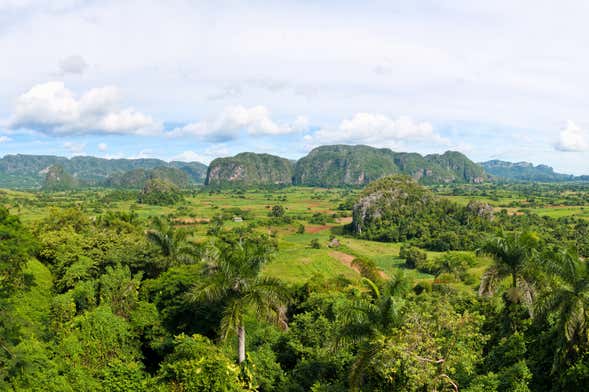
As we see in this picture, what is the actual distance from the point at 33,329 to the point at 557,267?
19.1 m

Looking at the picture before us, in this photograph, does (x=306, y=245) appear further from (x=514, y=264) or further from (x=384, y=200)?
(x=514, y=264)

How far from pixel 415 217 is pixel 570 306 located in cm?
8040

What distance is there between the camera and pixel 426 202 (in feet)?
316

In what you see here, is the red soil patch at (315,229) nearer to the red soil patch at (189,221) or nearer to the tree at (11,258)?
the red soil patch at (189,221)

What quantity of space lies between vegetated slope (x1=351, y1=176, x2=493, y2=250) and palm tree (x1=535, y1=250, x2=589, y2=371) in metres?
62.4

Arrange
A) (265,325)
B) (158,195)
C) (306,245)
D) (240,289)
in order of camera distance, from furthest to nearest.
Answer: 1. (158,195)
2. (306,245)
3. (265,325)
4. (240,289)

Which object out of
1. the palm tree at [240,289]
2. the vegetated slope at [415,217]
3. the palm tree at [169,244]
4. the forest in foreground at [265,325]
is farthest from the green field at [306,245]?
the palm tree at [240,289]

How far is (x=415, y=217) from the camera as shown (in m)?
90.1

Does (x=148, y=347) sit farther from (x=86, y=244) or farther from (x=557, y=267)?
(x=557, y=267)

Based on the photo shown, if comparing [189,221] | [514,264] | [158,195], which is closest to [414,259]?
[514,264]

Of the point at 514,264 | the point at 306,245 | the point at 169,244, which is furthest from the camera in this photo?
the point at 306,245

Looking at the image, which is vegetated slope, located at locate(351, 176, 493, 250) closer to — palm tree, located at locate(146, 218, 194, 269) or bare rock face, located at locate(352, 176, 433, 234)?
bare rock face, located at locate(352, 176, 433, 234)

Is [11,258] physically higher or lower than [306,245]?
higher

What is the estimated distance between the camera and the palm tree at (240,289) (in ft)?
46.2
